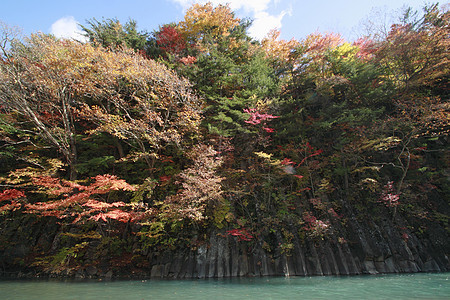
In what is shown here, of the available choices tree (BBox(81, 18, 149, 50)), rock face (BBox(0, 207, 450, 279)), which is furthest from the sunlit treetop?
rock face (BBox(0, 207, 450, 279))

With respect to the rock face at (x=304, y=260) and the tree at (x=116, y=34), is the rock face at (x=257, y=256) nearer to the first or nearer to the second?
the rock face at (x=304, y=260)

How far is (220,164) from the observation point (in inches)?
387

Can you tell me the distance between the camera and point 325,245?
957 cm

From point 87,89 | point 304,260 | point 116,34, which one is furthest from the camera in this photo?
point 116,34

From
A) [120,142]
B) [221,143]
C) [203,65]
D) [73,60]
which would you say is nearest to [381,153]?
[221,143]

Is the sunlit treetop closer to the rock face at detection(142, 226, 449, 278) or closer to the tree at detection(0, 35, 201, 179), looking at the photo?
the tree at detection(0, 35, 201, 179)

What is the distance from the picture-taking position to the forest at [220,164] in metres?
9.54

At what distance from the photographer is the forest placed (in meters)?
9.54

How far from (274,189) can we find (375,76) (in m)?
8.67

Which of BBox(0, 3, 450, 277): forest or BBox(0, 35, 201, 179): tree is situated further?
BBox(0, 35, 201, 179): tree

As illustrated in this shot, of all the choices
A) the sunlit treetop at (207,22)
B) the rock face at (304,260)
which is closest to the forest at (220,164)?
the rock face at (304,260)

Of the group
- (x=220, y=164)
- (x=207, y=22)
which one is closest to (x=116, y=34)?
(x=207, y=22)

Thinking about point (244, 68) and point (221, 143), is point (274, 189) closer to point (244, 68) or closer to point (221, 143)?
point (221, 143)

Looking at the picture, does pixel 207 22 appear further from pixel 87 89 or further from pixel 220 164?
pixel 220 164
